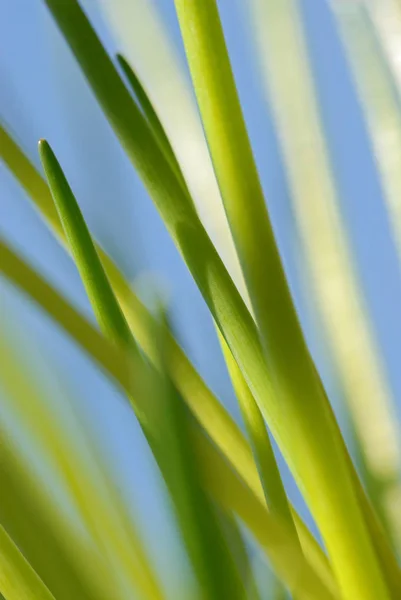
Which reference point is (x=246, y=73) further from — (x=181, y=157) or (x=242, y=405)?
(x=242, y=405)

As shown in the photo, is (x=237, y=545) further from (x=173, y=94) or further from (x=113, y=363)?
(x=173, y=94)

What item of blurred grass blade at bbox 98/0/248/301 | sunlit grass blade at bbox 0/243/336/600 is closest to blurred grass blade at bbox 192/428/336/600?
sunlit grass blade at bbox 0/243/336/600

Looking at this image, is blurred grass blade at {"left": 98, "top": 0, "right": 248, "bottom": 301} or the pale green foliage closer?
the pale green foliage

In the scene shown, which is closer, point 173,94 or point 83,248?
point 83,248

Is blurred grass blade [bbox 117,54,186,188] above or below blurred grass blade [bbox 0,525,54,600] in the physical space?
above

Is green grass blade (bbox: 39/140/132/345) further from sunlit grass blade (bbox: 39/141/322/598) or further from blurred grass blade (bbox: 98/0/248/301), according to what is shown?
blurred grass blade (bbox: 98/0/248/301)

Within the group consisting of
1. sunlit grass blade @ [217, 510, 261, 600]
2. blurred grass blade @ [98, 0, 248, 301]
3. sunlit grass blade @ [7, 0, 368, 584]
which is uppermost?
blurred grass blade @ [98, 0, 248, 301]

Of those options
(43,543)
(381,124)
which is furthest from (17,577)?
(381,124)

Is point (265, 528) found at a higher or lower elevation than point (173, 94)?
lower
